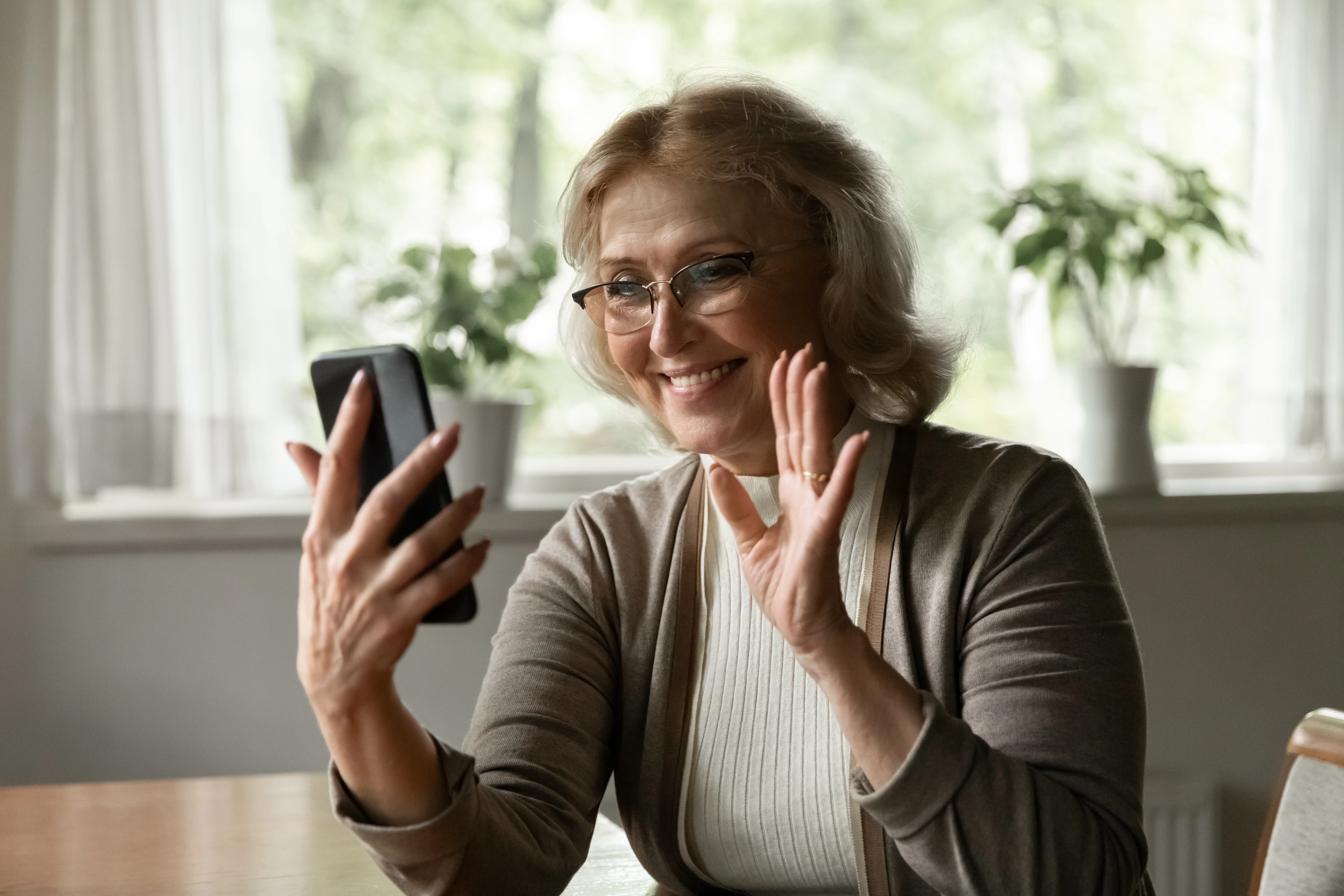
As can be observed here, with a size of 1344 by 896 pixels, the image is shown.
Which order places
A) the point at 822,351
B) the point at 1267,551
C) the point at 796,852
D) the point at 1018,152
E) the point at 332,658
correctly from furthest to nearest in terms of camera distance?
the point at 1018,152, the point at 1267,551, the point at 822,351, the point at 796,852, the point at 332,658

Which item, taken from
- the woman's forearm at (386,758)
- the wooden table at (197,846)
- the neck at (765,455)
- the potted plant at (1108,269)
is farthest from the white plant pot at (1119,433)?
the woman's forearm at (386,758)

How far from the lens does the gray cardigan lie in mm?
956

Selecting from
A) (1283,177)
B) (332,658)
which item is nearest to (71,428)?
(332,658)

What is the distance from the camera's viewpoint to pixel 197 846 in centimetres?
124

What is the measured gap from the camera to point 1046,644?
1.09 m

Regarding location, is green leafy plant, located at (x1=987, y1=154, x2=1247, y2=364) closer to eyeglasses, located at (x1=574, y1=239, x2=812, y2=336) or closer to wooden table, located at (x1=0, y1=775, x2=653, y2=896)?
eyeglasses, located at (x1=574, y1=239, x2=812, y2=336)

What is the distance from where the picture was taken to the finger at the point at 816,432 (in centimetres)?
93

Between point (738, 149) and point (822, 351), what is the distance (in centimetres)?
24

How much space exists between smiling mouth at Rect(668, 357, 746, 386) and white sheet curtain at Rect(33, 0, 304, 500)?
1178mm

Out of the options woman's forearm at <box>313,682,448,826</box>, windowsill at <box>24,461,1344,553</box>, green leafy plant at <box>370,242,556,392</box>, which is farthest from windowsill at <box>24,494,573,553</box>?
woman's forearm at <box>313,682,448,826</box>

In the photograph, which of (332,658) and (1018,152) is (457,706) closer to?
(332,658)

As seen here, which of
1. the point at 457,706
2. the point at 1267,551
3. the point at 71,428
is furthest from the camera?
the point at 1267,551

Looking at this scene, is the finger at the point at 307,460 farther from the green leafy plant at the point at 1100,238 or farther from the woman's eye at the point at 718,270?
the green leafy plant at the point at 1100,238

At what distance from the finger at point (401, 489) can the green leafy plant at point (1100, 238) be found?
175 cm
